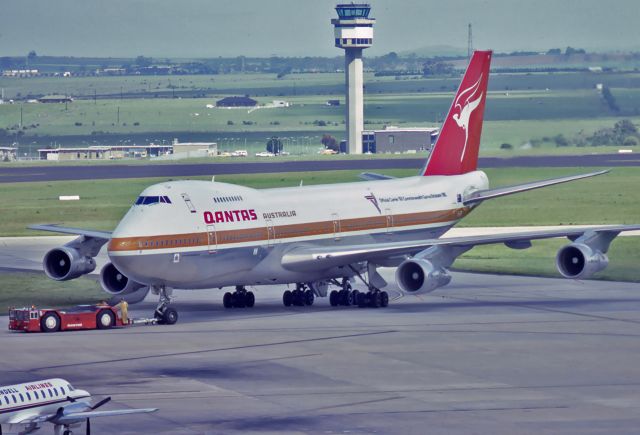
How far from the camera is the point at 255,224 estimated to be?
2111 inches

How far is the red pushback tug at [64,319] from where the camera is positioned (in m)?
49.5

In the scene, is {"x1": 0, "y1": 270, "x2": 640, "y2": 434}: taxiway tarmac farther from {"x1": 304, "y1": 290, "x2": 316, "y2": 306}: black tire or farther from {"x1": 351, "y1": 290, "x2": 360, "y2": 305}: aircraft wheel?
{"x1": 304, "y1": 290, "x2": 316, "y2": 306}: black tire

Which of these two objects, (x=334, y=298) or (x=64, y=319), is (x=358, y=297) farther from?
(x=64, y=319)

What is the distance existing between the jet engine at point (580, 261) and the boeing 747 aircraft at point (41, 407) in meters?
31.6

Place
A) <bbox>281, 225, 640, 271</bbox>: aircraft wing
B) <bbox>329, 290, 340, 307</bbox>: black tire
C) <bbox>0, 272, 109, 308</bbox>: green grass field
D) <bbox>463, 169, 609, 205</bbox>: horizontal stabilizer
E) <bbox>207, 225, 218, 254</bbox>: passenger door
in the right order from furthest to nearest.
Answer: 1. <bbox>463, 169, 609, 205</bbox>: horizontal stabilizer
2. <bbox>0, 272, 109, 308</bbox>: green grass field
3. <bbox>329, 290, 340, 307</bbox>: black tire
4. <bbox>281, 225, 640, 271</bbox>: aircraft wing
5. <bbox>207, 225, 218, 254</bbox>: passenger door

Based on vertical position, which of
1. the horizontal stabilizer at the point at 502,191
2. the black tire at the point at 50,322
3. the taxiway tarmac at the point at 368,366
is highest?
the horizontal stabilizer at the point at 502,191

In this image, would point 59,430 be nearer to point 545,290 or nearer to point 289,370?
point 289,370

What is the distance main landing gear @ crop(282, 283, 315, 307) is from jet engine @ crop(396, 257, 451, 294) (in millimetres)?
4957

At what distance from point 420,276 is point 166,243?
385 inches

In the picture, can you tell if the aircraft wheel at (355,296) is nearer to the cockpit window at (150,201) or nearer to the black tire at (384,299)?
the black tire at (384,299)

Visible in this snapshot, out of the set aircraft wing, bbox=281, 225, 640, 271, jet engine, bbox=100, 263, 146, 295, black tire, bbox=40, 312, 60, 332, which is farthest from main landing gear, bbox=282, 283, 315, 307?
black tire, bbox=40, 312, 60, 332

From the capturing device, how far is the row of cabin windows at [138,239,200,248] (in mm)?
49688

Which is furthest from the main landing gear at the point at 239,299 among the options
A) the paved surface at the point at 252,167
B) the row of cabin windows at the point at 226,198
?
the paved surface at the point at 252,167

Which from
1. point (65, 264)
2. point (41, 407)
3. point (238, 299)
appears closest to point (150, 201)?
point (238, 299)
